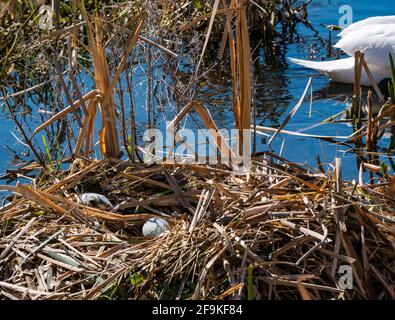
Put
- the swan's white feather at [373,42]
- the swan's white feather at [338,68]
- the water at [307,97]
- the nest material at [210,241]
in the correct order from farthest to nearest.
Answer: the swan's white feather at [338,68] < the swan's white feather at [373,42] < the water at [307,97] < the nest material at [210,241]

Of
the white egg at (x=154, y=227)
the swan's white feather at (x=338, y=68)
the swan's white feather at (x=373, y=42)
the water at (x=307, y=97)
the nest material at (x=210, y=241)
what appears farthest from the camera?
the swan's white feather at (x=338, y=68)

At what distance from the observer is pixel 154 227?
137 inches

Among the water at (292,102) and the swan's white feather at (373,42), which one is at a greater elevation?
the swan's white feather at (373,42)

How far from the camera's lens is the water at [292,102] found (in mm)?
5781

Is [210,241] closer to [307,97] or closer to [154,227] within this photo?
[154,227]

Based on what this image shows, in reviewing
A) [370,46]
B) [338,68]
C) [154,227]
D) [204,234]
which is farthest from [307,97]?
[204,234]

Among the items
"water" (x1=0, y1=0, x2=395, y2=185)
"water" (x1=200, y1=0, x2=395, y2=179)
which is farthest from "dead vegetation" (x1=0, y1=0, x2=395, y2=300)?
"water" (x1=0, y1=0, x2=395, y2=185)

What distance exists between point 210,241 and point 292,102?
12.2ft

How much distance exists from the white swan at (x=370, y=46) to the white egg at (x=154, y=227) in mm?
3974

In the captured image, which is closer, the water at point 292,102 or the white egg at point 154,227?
the white egg at point 154,227

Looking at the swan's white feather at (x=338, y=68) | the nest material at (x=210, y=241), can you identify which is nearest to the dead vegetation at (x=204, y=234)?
the nest material at (x=210, y=241)

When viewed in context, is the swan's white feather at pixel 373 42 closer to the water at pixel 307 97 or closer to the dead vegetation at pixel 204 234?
A: the water at pixel 307 97

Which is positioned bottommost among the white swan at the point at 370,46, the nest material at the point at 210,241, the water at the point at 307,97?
the water at the point at 307,97
